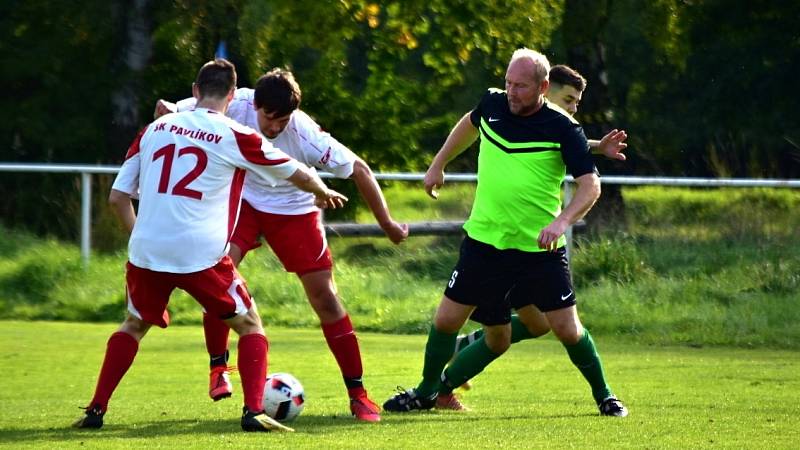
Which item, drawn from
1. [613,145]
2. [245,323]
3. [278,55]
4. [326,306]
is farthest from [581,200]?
[278,55]

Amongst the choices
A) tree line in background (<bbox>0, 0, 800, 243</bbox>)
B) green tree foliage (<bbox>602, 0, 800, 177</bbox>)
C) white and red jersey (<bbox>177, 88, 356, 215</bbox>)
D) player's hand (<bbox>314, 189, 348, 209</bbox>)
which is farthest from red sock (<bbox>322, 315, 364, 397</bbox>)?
green tree foliage (<bbox>602, 0, 800, 177</bbox>)

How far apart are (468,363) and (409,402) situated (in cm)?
39

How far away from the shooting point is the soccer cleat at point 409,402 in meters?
8.05

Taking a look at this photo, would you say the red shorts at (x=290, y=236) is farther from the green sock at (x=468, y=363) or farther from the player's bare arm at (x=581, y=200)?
the player's bare arm at (x=581, y=200)

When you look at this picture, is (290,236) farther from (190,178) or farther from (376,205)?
(190,178)

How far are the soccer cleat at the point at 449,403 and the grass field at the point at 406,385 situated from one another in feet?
0.35

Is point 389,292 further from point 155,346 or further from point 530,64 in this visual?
point 530,64

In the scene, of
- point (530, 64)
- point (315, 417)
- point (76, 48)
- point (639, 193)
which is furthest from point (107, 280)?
point (76, 48)

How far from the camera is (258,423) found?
6.92 m

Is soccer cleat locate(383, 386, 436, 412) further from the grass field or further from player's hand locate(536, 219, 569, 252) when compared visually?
player's hand locate(536, 219, 569, 252)

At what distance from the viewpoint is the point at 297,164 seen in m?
6.81

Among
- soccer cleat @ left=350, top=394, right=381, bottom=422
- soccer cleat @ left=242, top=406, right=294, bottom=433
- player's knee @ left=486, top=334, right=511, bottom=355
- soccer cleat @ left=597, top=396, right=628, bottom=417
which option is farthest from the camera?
player's knee @ left=486, top=334, right=511, bottom=355

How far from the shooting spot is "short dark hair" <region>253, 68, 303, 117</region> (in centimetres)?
707

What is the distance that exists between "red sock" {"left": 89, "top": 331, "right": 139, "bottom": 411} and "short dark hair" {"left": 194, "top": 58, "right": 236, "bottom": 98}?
4.23ft
